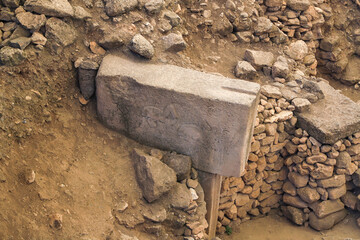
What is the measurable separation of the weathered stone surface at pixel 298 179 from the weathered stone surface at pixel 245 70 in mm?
1347

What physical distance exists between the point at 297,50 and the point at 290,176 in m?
1.75

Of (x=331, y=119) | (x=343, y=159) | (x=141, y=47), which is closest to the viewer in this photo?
(x=141, y=47)

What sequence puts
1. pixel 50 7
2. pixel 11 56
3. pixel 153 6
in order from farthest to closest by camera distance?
pixel 153 6 < pixel 50 7 < pixel 11 56

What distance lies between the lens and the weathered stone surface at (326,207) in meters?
5.93

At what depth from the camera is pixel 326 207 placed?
19.5 feet

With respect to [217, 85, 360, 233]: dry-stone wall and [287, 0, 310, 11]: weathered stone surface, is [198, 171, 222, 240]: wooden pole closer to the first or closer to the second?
[217, 85, 360, 233]: dry-stone wall

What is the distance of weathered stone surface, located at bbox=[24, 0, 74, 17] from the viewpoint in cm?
473

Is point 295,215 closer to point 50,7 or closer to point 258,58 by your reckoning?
point 258,58

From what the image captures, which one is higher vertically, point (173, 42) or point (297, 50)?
point (173, 42)

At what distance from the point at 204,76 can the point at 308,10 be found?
2897 mm

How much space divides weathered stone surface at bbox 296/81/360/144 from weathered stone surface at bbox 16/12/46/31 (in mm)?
3111

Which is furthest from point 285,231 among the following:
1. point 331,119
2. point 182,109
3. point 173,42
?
point 173,42

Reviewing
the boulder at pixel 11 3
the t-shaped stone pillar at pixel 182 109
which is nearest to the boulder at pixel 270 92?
the t-shaped stone pillar at pixel 182 109

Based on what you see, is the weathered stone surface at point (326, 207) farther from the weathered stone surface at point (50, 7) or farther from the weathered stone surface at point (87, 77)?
the weathered stone surface at point (50, 7)
